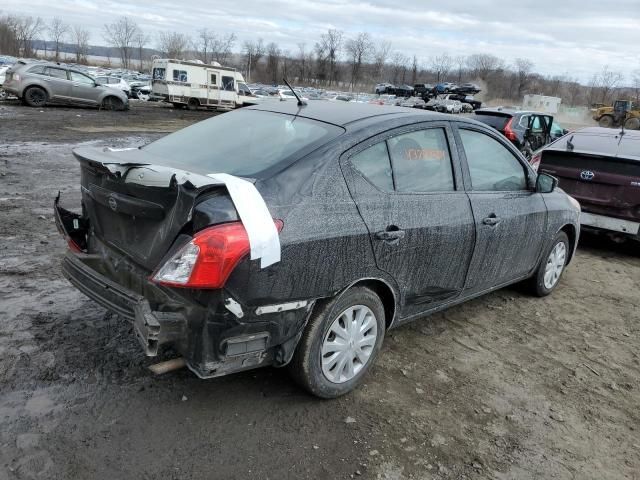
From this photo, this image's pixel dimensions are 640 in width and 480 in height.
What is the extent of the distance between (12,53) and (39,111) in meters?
79.9

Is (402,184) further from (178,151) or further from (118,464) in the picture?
(118,464)

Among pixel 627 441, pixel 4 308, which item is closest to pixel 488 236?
pixel 627 441

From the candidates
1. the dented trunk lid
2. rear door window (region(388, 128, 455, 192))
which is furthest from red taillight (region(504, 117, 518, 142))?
the dented trunk lid

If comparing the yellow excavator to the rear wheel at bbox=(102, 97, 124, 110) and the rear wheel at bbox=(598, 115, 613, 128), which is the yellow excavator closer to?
the rear wheel at bbox=(598, 115, 613, 128)

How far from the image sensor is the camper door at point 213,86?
29.5 meters

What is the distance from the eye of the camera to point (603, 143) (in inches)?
276

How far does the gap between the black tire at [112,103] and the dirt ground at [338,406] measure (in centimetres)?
2009

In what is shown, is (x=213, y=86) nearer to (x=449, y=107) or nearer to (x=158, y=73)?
(x=158, y=73)

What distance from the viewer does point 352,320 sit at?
3.13 metres

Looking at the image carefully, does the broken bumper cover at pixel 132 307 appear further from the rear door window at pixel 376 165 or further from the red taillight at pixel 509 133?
the red taillight at pixel 509 133

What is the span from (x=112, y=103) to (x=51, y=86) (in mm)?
2558

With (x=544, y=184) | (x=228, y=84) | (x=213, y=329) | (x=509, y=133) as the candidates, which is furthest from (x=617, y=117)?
(x=213, y=329)

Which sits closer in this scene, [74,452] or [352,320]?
[74,452]

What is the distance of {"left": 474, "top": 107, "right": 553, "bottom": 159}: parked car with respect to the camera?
12.8 meters
